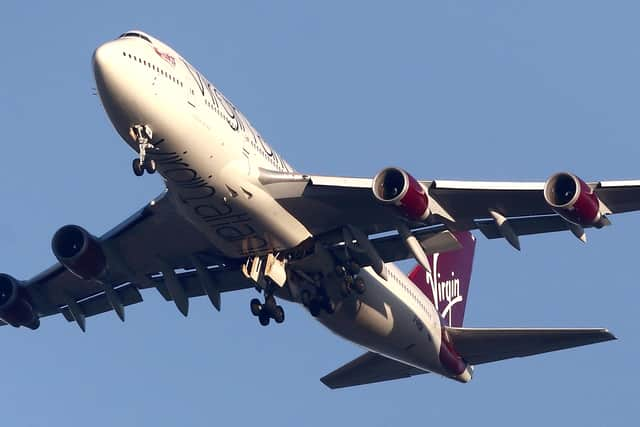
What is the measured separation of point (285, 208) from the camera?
3859 centimetres

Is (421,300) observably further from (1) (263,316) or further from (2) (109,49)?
(2) (109,49)

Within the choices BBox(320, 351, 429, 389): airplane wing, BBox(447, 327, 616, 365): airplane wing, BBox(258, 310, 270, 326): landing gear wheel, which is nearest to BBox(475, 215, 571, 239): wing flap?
BBox(447, 327, 616, 365): airplane wing

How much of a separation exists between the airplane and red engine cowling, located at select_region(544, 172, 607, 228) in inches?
1.6

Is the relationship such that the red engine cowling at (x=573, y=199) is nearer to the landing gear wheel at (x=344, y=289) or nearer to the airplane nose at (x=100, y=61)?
the landing gear wheel at (x=344, y=289)

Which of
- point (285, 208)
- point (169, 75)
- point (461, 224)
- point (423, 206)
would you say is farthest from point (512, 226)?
point (169, 75)

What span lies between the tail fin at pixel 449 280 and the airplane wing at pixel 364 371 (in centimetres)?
307

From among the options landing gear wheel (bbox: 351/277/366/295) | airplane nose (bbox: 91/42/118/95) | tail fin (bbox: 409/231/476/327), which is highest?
tail fin (bbox: 409/231/476/327)

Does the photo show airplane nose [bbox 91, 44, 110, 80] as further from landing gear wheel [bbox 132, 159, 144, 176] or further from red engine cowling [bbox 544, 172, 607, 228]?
red engine cowling [bbox 544, 172, 607, 228]

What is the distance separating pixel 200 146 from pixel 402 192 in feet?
19.3

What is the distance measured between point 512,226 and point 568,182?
3.74m

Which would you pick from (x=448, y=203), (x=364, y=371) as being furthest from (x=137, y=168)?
(x=364, y=371)

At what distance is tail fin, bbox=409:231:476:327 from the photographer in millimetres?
50906

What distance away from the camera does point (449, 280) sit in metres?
53.1

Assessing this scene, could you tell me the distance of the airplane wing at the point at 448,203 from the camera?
123ft
